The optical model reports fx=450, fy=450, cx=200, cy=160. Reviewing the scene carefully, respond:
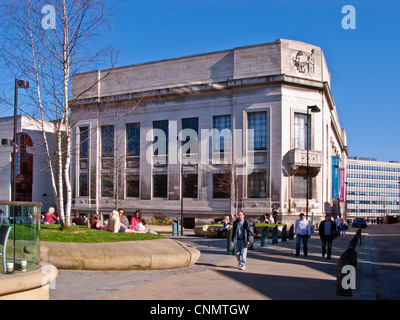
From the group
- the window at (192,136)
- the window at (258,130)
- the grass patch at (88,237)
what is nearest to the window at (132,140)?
the window at (192,136)

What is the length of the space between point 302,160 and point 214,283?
32602 mm

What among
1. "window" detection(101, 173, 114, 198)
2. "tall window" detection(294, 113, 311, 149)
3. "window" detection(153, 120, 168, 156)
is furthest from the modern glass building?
"window" detection(101, 173, 114, 198)

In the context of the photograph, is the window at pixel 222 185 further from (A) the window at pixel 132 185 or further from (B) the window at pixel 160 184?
(A) the window at pixel 132 185

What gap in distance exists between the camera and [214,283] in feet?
33.3

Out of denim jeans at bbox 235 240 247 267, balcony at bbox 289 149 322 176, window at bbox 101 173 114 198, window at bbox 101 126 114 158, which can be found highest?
window at bbox 101 126 114 158

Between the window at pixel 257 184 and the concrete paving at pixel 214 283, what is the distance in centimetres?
2759

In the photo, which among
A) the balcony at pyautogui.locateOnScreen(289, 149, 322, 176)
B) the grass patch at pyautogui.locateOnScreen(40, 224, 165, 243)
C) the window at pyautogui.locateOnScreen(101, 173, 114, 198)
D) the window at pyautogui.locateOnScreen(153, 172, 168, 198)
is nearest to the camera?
the grass patch at pyautogui.locateOnScreen(40, 224, 165, 243)

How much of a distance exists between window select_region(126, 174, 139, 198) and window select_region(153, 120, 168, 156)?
11.8 ft

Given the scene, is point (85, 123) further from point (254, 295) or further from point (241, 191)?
point (254, 295)

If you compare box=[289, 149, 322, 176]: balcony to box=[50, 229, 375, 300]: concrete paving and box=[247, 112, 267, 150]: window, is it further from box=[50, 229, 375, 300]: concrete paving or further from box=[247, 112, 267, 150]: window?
box=[50, 229, 375, 300]: concrete paving

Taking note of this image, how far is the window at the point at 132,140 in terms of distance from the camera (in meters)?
47.8

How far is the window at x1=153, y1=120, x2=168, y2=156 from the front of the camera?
46.3 metres
